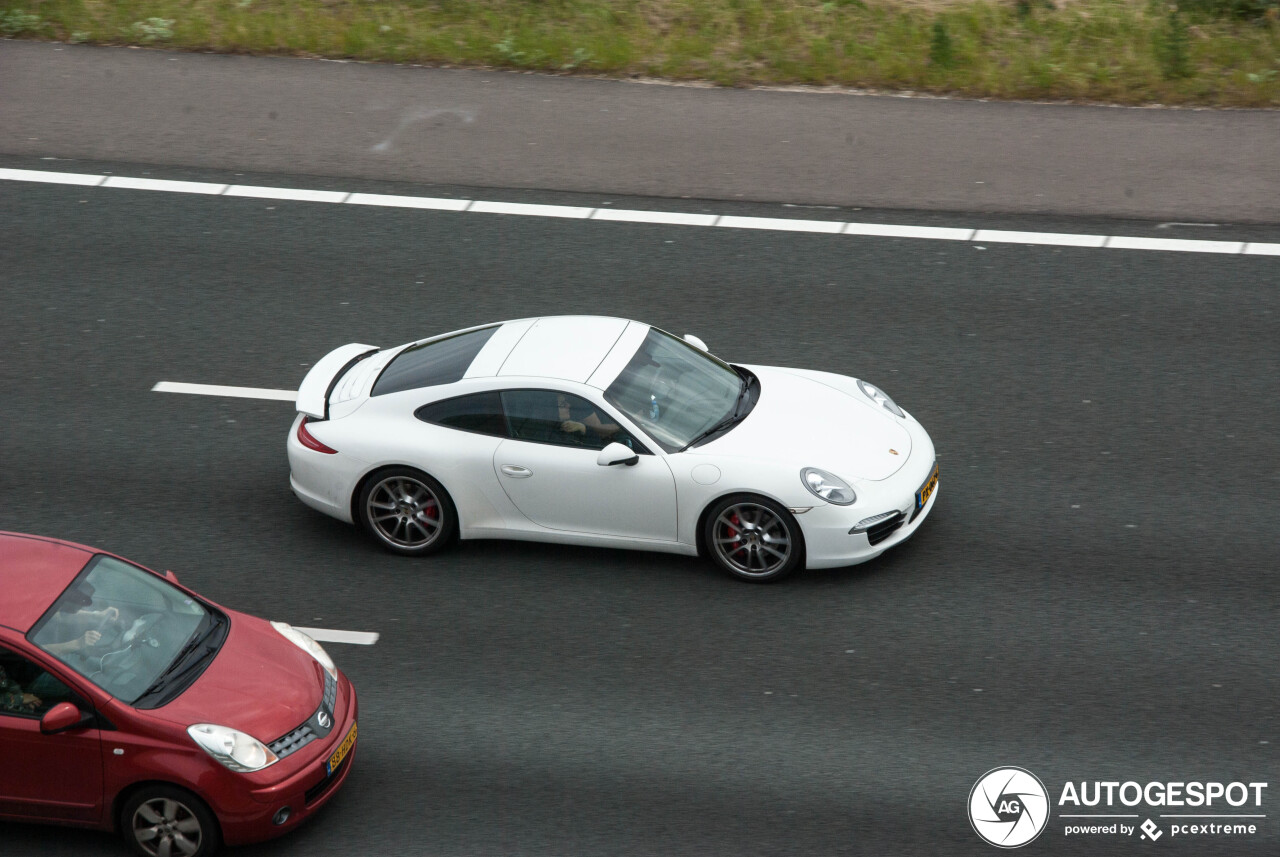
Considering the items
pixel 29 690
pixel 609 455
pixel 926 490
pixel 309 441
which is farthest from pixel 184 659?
pixel 926 490

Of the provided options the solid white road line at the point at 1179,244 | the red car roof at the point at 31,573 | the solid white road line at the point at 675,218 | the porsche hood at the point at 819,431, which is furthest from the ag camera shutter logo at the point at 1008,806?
the solid white road line at the point at 1179,244

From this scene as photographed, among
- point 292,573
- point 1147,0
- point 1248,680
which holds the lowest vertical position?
point 292,573

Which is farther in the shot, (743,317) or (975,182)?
(975,182)

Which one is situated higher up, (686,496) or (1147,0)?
(1147,0)

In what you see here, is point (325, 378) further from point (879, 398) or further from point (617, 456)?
point (879, 398)

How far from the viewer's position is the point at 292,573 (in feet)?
31.3

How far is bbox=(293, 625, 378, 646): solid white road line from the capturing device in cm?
886

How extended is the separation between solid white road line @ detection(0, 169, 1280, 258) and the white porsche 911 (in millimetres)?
3765

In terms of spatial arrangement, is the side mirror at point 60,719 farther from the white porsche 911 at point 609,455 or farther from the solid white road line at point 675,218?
the solid white road line at point 675,218

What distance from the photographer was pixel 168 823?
713 centimetres

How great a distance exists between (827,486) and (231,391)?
4.88m

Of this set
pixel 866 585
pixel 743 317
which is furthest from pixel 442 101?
pixel 866 585

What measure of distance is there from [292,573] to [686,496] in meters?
2.61

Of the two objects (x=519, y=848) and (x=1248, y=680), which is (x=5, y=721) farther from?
(x=1248, y=680)
